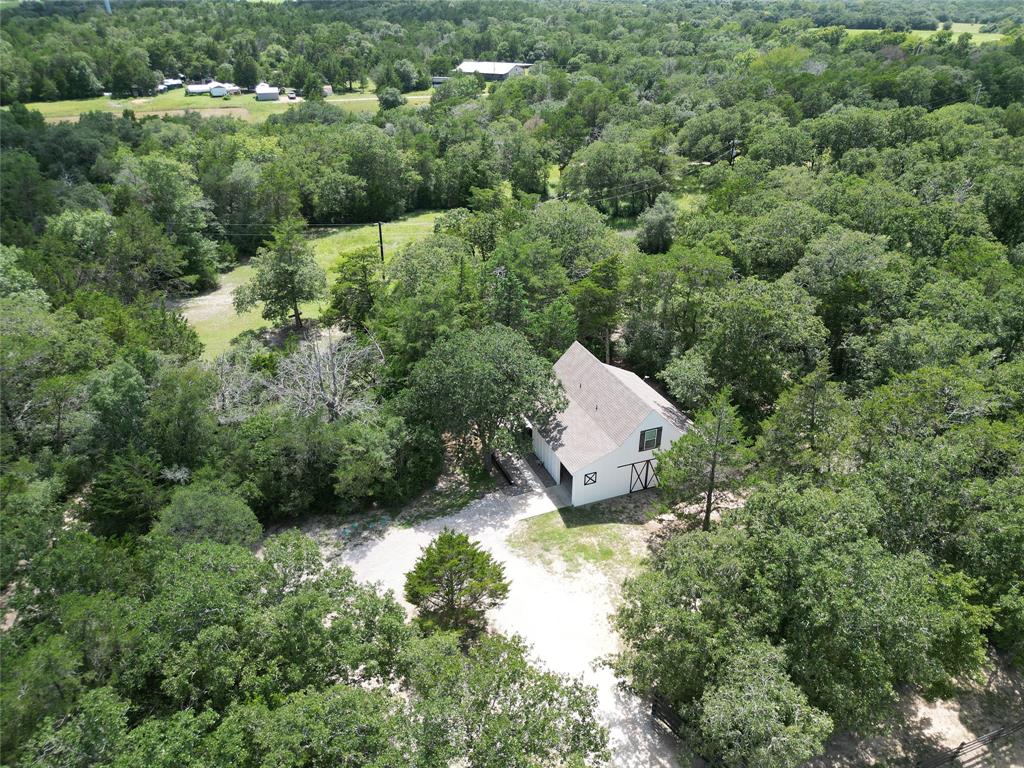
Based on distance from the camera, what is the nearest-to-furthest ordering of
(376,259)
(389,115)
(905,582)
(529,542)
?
(905,582), (529,542), (376,259), (389,115)

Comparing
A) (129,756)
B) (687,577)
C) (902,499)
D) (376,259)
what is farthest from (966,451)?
(376,259)

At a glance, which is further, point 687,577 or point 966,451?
point 966,451

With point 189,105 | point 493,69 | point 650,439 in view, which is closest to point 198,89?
point 189,105

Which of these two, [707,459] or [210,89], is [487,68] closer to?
[210,89]

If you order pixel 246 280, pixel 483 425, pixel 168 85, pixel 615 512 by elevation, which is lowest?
pixel 246 280

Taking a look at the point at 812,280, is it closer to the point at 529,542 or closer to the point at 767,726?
the point at 529,542
